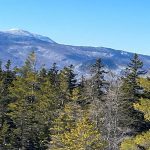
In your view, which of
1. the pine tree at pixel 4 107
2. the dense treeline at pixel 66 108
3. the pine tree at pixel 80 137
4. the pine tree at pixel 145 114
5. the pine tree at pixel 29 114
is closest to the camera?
the pine tree at pixel 145 114

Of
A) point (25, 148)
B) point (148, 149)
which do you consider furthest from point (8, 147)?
point (148, 149)

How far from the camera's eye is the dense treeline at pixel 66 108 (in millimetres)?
46719

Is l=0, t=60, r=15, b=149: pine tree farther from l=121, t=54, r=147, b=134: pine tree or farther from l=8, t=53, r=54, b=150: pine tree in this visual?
l=121, t=54, r=147, b=134: pine tree

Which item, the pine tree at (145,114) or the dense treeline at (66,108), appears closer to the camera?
the pine tree at (145,114)

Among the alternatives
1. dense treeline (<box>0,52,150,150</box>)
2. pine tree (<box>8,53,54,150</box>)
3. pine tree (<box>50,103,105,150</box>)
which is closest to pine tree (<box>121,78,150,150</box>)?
pine tree (<box>50,103,105,150</box>)

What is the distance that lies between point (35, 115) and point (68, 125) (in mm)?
13420

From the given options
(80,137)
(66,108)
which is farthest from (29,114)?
(80,137)

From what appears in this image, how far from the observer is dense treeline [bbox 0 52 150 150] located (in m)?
46.7

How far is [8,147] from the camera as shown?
196 feet

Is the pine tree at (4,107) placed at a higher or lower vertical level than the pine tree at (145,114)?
lower

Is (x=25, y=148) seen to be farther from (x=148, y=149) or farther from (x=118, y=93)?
(x=148, y=149)

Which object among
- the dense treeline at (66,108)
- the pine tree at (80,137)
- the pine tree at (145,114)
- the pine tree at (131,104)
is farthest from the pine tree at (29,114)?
the pine tree at (145,114)

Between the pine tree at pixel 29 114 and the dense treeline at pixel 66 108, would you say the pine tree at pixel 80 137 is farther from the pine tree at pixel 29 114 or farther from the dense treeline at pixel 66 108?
the pine tree at pixel 29 114

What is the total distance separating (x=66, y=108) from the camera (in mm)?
48406
